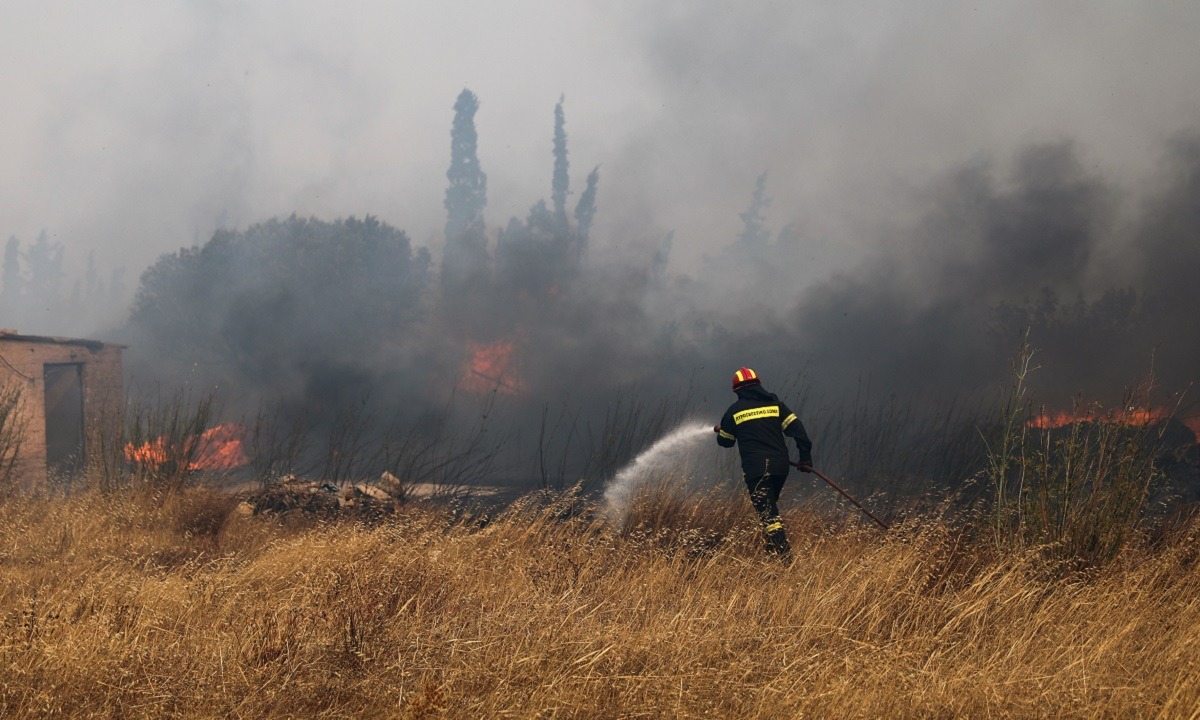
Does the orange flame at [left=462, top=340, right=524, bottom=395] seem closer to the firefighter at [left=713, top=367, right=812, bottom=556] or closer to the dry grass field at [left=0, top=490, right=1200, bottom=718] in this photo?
the firefighter at [left=713, top=367, right=812, bottom=556]

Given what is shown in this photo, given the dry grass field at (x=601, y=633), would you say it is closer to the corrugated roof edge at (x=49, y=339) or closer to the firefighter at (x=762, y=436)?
the firefighter at (x=762, y=436)

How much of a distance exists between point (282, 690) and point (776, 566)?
11.1 feet

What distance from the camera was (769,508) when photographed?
7.45m

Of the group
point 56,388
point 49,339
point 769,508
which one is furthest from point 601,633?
point 56,388

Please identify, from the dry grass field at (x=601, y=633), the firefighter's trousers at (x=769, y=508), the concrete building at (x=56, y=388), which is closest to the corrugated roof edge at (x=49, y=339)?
the concrete building at (x=56, y=388)

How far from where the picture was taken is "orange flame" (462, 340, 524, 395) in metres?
30.8

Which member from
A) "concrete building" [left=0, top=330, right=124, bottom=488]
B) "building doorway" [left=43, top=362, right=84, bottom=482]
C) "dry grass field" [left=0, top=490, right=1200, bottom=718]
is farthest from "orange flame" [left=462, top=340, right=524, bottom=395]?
"dry grass field" [left=0, top=490, right=1200, bottom=718]

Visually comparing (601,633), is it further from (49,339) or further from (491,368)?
(491,368)

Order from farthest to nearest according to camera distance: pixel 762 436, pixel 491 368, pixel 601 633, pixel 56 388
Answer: pixel 491 368 → pixel 56 388 → pixel 762 436 → pixel 601 633

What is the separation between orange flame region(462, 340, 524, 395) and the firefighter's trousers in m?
22.9

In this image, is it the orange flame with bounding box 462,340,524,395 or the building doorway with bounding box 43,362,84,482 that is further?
the orange flame with bounding box 462,340,524,395

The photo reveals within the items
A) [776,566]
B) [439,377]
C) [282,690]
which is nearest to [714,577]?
[776,566]

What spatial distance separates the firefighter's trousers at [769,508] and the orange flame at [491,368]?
2288 cm

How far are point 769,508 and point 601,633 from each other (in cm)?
379
